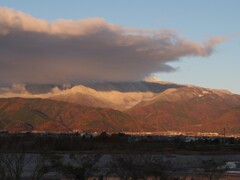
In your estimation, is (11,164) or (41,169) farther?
(11,164)

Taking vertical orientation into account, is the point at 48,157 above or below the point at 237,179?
above

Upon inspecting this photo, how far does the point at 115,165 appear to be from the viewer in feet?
83.2

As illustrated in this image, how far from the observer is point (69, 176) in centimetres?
2106

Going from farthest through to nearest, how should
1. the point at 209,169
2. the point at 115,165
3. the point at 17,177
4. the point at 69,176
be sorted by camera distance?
the point at 209,169, the point at 115,165, the point at 69,176, the point at 17,177

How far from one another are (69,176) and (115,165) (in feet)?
15.4

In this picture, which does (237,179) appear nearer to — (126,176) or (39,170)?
(126,176)

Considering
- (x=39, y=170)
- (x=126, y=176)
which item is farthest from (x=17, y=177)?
(x=126, y=176)

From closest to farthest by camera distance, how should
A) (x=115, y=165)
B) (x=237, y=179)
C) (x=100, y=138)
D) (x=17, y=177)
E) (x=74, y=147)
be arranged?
(x=17, y=177) → (x=115, y=165) → (x=237, y=179) → (x=74, y=147) → (x=100, y=138)

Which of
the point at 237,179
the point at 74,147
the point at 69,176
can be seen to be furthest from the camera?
the point at 74,147

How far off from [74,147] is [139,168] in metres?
86.1

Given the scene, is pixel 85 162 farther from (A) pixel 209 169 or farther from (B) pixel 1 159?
(A) pixel 209 169

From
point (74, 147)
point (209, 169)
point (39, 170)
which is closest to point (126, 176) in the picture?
point (39, 170)

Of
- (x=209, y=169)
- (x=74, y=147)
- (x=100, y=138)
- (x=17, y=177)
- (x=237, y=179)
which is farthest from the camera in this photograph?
(x=100, y=138)

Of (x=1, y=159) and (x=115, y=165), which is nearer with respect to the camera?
(x=1, y=159)
